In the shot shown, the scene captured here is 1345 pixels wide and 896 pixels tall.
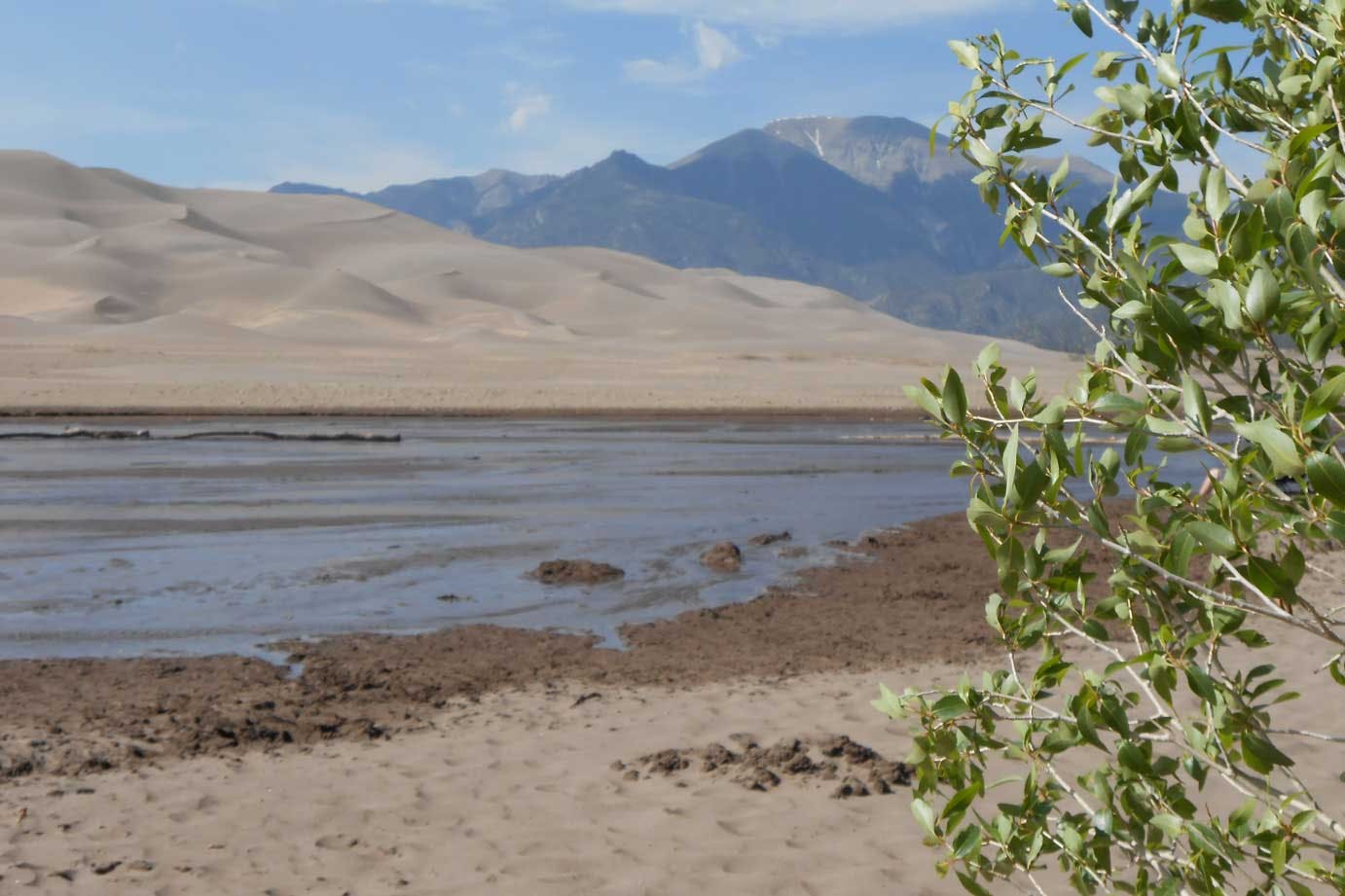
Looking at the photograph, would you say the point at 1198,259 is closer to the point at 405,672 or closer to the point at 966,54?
the point at 966,54

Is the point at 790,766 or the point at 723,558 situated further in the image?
the point at 723,558

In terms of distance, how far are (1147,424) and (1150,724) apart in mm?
754

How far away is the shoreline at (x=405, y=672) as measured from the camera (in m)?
7.21

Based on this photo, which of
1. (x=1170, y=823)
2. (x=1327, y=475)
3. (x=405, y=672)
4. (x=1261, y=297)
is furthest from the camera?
(x=405, y=672)

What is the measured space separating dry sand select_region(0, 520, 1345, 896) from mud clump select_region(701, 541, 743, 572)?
4.46 m

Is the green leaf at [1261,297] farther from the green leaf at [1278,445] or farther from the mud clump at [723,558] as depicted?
the mud clump at [723,558]

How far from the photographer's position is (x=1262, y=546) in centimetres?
1348

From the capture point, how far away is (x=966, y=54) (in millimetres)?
3010

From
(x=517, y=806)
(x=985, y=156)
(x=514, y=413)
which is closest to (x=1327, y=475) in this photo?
(x=985, y=156)

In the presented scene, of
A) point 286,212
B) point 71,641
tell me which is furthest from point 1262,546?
point 286,212

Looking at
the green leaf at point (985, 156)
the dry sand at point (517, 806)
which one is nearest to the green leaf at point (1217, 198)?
the green leaf at point (985, 156)

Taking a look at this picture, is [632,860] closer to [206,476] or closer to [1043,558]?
[1043,558]

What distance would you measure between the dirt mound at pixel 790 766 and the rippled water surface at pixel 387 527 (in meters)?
3.51

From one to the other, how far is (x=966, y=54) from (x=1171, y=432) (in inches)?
48.9
